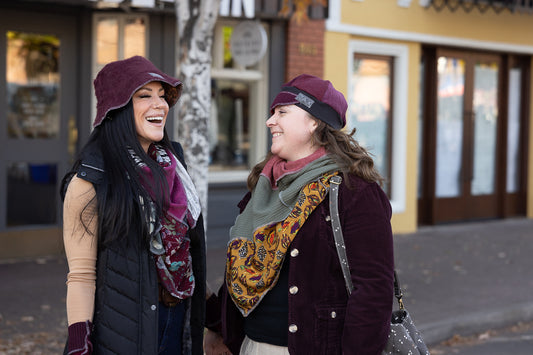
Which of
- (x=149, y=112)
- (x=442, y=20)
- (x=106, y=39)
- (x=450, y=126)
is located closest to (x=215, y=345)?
(x=149, y=112)

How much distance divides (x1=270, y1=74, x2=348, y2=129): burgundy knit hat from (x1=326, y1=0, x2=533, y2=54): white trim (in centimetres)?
816

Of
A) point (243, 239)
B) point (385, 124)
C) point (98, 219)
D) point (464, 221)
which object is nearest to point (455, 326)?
point (243, 239)

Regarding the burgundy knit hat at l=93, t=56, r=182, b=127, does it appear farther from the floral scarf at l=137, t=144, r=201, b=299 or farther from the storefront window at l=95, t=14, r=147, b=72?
the storefront window at l=95, t=14, r=147, b=72

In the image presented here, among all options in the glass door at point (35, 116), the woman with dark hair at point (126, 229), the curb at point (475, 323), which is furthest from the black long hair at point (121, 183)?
the glass door at point (35, 116)

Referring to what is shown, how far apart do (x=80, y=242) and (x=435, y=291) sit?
565 centimetres

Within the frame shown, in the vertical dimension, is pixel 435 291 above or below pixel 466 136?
below

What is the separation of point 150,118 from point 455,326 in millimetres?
4474

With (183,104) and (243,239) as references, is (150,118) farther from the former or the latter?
(183,104)

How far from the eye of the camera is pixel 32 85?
8.71m

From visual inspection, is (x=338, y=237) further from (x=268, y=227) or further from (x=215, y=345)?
(x=215, y=345)

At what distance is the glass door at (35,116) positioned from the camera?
336 inches

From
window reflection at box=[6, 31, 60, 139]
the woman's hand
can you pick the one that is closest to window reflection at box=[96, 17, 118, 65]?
window reflection at box=[6, 31, 60, 139]

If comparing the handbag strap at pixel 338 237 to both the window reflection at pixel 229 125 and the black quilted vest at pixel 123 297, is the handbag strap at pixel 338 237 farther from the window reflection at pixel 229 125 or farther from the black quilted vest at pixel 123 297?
the window reflection at pixel 229 125

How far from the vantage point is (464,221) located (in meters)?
13.1
